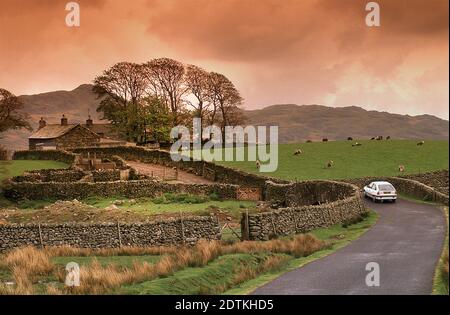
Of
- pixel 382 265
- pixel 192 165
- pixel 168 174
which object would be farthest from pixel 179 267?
pixel 192 165

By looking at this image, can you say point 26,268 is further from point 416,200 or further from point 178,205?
point 416,200

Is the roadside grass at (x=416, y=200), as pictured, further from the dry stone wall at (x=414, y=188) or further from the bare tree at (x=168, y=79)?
the bare tree at (x=168, y=79)

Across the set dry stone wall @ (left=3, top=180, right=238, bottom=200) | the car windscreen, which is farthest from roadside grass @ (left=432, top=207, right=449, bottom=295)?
dry stone wall @ (left=3, top=180, right=238, bottom=200)

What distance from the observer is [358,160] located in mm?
72250

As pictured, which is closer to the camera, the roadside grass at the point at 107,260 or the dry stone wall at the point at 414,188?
the roadside grass at the point at 107,260

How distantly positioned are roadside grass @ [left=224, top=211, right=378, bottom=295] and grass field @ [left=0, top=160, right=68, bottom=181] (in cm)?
4678

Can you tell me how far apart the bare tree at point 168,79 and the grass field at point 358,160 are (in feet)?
107

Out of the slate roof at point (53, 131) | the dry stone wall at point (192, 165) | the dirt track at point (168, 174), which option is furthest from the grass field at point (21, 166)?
the slate roof at point (53, 131)

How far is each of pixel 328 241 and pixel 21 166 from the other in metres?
60.0

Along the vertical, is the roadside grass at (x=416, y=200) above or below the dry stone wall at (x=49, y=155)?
below

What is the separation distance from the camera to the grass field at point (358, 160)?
208 ft

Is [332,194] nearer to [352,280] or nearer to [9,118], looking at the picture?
[352,280]

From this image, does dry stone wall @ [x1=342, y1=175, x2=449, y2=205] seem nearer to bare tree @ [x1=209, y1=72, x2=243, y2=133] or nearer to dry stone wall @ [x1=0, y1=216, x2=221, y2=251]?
dry stone wall @ [x1=0, y1=216, x2=221, y2=251]
